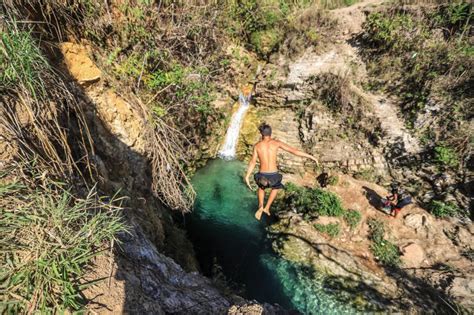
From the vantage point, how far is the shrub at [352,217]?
8.24 meters

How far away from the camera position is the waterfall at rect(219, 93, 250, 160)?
10617 millimetres

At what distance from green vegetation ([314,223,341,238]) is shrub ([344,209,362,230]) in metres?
0.50

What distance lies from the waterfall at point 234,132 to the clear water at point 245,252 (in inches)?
45.0

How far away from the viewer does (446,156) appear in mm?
7867

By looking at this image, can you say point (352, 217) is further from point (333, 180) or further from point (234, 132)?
point (234, 132)

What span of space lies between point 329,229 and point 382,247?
1686 millimetres

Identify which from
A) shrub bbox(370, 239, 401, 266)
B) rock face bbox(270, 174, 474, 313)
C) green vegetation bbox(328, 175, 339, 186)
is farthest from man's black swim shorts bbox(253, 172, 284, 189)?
green vegetation bbox(328, 175, 339, 186)

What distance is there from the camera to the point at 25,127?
2516 mm

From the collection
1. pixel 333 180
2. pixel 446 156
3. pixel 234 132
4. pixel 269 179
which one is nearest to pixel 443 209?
pixel 446 156

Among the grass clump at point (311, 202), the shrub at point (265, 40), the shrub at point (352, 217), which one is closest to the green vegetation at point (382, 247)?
the shrub at point (352, 217)

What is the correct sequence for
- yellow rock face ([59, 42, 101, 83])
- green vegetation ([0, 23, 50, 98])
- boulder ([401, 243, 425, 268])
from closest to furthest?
green vegetation ([0, 23, 50, 98])
yellow rock face ([59, 42, 101, 83])
boulder ([401, 243, 425, 268])

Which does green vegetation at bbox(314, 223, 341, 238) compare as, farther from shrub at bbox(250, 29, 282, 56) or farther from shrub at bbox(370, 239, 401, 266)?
shrub at bbox(250, 29, 282, 56)

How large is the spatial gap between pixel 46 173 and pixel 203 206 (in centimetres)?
645

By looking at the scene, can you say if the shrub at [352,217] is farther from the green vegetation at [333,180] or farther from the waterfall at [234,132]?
the waterfall at [234,132]
